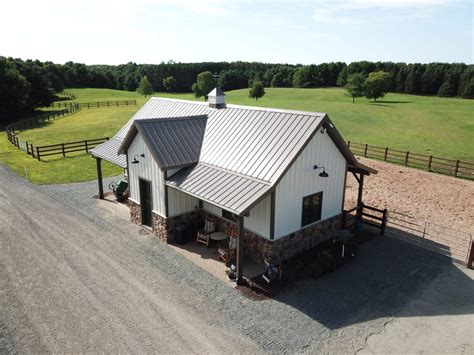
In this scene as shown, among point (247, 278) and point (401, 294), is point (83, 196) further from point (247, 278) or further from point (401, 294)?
point (401, 294)

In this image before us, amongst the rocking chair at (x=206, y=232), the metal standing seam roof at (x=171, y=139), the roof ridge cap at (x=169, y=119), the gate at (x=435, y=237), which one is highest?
the roof ridge cap at (x=169, y=119)

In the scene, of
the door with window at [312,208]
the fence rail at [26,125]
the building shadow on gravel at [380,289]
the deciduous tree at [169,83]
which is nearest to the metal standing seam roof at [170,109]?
the door with window at [312,208]

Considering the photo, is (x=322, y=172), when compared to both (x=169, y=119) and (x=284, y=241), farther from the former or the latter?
(x=169, y=119)

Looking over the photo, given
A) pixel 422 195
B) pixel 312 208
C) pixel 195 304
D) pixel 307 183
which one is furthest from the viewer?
pixel 422 195

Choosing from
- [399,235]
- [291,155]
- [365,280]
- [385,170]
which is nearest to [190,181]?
[291,155]

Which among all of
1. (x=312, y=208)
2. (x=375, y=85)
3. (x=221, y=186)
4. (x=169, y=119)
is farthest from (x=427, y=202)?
(x=375, y=85)

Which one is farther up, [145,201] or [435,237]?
[145,201]

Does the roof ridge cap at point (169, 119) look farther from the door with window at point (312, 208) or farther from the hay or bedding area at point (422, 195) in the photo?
the hay or bedding area at point (422, 195)
